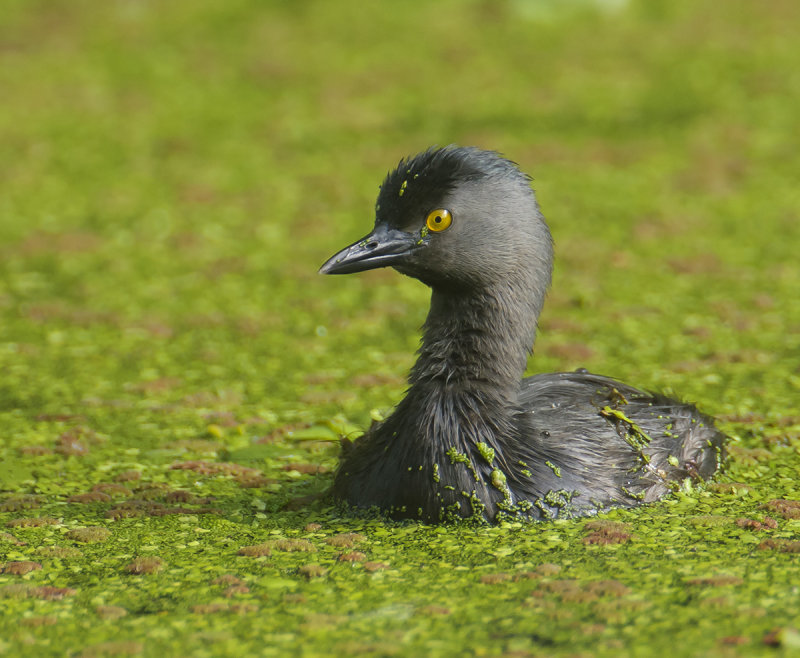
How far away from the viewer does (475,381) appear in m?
5.74

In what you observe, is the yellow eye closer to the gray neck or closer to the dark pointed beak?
the dark pointed beak

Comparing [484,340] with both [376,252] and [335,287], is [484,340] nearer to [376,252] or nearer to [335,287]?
[376,252]

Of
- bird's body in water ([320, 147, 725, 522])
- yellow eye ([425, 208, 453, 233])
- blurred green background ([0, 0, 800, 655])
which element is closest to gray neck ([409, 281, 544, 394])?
bird's body in water ([320, 147, 725, 522])

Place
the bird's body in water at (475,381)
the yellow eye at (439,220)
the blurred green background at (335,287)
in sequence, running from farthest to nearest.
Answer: the yellow eye at (439,220)
the bird's body in water at (475,381)
the blurred green background at (335,287)

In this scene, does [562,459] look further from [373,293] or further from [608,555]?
[373,293]

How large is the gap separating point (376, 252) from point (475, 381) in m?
0.73

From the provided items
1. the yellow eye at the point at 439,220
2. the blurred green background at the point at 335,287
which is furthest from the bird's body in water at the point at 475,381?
the blurred green background at the point at 335,287

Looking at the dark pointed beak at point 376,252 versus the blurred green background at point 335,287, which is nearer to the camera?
the blurred green background at point 335,287

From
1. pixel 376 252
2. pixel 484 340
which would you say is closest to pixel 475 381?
pixel 484 340

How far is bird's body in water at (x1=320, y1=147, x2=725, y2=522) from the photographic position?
558 cm

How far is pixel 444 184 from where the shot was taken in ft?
18.6

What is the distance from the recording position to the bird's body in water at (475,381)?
5.58 m

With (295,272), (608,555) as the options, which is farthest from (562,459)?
(295,272)

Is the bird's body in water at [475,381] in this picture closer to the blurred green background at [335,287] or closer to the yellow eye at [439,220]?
the yellow eye at [439,220]
